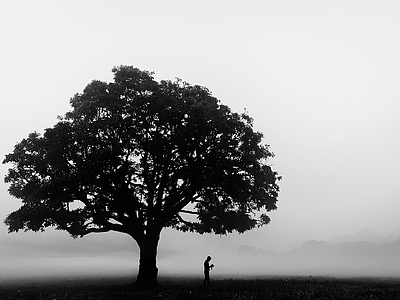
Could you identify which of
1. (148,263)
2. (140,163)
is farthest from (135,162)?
(148,263)

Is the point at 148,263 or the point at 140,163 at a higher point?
the point at 140,163

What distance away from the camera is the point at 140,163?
36.6 metres

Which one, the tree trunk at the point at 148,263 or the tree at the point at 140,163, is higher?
the tree at the point at 140,163

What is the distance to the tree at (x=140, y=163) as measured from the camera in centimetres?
3350

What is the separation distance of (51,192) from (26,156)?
182 inches

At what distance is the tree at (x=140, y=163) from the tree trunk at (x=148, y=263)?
0.10 m

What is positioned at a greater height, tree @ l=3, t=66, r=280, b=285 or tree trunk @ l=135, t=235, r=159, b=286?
tree @ l=3, t=66, r=280, b=285

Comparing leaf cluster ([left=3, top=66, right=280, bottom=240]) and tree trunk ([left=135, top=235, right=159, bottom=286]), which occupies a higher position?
leaf cluster ([left=3, top=66, right=280, bottom=240])

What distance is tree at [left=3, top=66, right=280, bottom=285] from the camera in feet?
110

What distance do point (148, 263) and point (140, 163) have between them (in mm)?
10385

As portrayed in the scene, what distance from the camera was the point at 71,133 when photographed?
112 ft

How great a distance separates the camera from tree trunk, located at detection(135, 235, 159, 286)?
117 ft

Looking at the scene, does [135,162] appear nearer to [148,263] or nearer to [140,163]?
[140,163]

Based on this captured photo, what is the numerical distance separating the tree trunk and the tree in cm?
10
